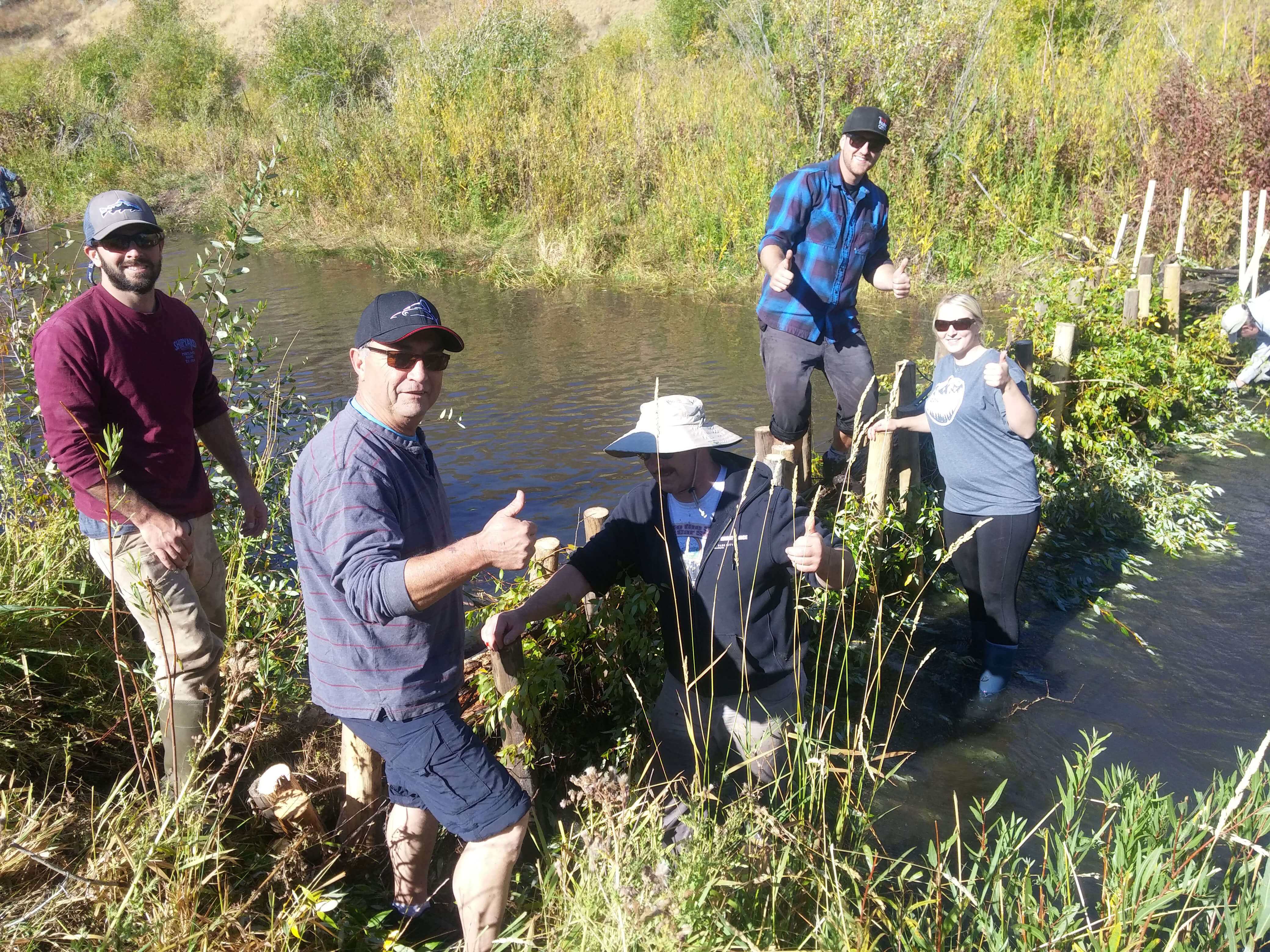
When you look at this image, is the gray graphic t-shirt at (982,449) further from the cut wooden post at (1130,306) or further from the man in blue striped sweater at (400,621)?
the cut wooden post at (1130,306)

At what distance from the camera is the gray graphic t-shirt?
177 inches

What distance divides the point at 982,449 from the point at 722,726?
77.8 inches

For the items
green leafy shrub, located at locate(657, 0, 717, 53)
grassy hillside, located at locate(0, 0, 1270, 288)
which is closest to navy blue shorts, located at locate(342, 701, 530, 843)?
grassy hillside, located at locate(0, 0, 1270, 288)

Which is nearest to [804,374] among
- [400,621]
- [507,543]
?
[400,621]

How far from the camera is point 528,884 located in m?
3.15

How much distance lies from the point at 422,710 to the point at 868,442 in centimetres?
350

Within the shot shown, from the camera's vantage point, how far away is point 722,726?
3.55 m

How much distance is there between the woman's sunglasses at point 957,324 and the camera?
4.45 meters

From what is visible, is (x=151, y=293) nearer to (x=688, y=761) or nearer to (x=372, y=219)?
(x=688, y=761)

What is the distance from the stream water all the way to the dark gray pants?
1.32 meters

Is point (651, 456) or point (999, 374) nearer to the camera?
point (651, 456)

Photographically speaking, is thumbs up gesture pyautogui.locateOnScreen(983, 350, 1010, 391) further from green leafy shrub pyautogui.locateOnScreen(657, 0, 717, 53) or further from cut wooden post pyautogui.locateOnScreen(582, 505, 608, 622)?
green leafy shrub pyautogui.locateOnScreen(657, 0, 717, 53)

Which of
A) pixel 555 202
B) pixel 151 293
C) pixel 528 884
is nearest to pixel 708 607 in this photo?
pixel 528 884

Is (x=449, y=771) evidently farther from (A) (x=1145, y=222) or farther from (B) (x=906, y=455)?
(A) (x=1145, y=222)
